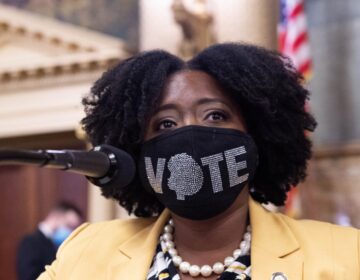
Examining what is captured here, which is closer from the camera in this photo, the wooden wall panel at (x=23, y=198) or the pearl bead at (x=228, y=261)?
the pearl bead at (x=228, y=261)

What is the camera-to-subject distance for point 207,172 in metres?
1.88

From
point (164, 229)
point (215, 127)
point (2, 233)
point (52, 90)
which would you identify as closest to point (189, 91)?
point (215, 127)

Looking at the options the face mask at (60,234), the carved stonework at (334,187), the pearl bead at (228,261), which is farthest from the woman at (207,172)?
the carved stonework at (334,187)

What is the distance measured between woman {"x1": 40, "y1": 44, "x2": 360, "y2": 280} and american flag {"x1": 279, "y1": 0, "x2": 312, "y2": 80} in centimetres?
420

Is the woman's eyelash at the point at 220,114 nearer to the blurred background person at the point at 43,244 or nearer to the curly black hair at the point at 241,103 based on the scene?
the curly black hair at the point at 241,103

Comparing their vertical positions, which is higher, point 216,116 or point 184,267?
point 216,116

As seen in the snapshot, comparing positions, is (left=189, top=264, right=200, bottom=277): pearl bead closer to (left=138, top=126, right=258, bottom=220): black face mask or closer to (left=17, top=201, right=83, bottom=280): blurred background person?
(left=138, top=126, right=258, bottom=220): black face mask

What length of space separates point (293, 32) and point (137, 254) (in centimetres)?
466

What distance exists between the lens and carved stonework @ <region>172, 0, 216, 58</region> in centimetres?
601

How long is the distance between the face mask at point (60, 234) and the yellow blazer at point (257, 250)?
3368 mm

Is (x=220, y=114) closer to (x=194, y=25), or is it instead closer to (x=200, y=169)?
(x=200, y=169)

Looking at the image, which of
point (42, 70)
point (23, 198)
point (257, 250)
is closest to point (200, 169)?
point (257, 250)

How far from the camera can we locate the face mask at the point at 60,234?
5478mm

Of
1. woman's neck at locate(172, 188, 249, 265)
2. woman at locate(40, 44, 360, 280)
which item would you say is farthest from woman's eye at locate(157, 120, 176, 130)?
woman's neck at locate(172, 188, 249, 265)
